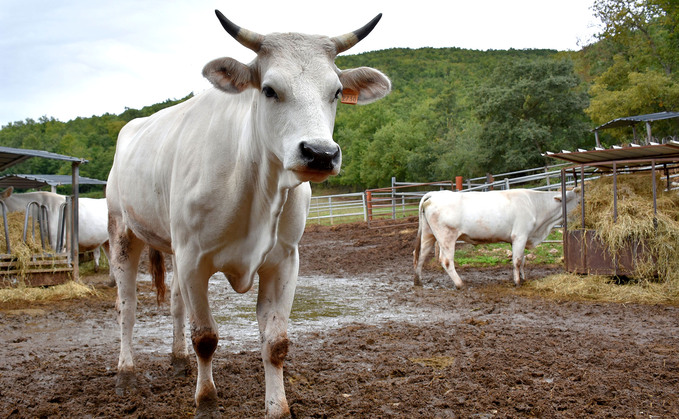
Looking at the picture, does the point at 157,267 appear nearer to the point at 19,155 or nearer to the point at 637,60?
the point at 19,155

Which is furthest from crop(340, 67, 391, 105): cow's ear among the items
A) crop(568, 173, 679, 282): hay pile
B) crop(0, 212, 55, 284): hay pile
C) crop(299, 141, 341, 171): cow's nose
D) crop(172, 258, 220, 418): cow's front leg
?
crop(0, 212, 55, 284): hay pile

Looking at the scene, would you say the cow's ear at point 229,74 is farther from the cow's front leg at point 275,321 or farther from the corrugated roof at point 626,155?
the corrugated roof at point 626,155

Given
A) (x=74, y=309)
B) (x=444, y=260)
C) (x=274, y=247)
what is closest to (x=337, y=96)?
(x=274, y=247)

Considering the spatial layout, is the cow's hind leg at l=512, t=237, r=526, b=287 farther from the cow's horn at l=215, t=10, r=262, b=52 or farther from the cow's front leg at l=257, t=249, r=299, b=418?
the cow's horn at l=215, t=10, r=262, b=52

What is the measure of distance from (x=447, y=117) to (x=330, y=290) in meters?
42.7

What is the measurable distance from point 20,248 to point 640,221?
9459mm

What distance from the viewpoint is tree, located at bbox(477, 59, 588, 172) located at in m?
30.1

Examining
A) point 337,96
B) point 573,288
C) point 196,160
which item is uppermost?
point 337,96

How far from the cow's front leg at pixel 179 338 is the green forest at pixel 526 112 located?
17.0m

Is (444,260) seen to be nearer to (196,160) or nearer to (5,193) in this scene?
(196,160)

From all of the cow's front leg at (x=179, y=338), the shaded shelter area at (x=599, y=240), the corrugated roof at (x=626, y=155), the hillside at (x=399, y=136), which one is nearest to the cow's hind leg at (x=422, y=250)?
the shaded shelter area at (x=599, y=240)

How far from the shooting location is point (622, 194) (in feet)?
28.0

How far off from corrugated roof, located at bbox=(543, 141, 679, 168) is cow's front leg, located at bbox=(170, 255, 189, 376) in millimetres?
6156

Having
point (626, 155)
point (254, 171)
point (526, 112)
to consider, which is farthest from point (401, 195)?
point (254, 171)
